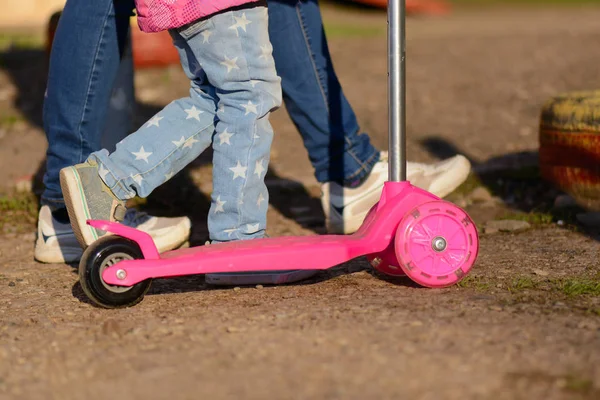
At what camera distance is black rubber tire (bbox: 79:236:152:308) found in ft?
7.33

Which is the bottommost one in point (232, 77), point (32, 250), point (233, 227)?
point (32, 250)

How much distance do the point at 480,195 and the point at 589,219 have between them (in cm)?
53

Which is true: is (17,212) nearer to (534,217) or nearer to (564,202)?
(534,217)

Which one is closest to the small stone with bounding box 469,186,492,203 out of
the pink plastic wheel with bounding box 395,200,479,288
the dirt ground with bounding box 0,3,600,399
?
the dirt ground with bounding box 0,3,600,399

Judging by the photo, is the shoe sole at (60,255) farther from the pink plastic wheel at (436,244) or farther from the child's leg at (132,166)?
the pink plastic wheel at (436,244)

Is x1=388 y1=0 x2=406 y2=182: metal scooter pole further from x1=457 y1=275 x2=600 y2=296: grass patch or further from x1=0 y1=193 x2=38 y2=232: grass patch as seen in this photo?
x1=0 y1=193 x2=38 y2=232: grass patch

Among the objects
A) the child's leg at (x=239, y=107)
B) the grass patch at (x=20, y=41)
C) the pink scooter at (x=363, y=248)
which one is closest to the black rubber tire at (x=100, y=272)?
the pink scooter at (x=363, y=248)

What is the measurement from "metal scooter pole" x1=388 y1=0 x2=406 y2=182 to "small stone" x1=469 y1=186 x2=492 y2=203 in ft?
4.38

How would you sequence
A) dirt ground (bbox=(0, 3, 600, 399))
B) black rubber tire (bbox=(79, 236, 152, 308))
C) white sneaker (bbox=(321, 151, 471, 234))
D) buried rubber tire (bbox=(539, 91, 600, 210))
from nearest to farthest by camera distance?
1. dirt ground (bbox=(0, 3, 600, 399))
2. black rubber tire (bbox=(79, 236, 152, 308))
3. white sneaker (bbox=(321, 151, 471, 234))
4. buried rubber tire (bbox=(539, 91, 600, 210))

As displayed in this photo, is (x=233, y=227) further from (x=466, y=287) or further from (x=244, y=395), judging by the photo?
(x=244, y=395)

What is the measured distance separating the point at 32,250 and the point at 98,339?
117 centimetres

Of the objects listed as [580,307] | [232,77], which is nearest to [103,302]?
[232,77]

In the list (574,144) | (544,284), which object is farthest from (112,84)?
(574,144)

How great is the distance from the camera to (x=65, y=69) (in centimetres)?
270
